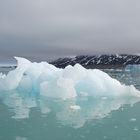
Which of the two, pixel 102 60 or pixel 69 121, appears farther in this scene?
pixel 102 60

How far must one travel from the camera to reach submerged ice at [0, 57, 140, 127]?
30.3 feet

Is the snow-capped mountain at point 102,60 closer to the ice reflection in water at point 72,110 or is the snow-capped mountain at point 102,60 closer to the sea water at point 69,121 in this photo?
the ice reflection in water at point 72,110

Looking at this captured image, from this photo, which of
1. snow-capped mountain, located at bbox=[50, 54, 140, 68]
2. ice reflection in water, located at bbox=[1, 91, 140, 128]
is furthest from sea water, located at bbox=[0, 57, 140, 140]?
snow-capped mountain, located at bbox=[50, 54, 140, 68]

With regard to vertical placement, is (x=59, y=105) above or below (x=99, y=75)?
below

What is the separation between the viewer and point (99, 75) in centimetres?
1373

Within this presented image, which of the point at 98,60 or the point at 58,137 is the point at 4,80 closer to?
the point at 58,137

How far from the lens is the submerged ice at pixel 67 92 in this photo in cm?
A: 924

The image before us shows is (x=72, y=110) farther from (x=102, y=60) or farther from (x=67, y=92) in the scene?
(x=102, y=60)

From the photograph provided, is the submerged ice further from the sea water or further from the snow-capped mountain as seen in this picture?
the snow-capped mountain

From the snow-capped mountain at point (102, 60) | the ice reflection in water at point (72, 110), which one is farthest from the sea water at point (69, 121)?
the snow-capped mountain at point (102, 60)

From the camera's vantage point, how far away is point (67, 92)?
466 inches

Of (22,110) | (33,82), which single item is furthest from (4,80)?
(22,110)

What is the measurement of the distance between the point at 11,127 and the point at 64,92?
5289 millimetres

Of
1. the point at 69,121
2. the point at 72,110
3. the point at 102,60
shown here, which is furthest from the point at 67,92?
the point at 102,60
